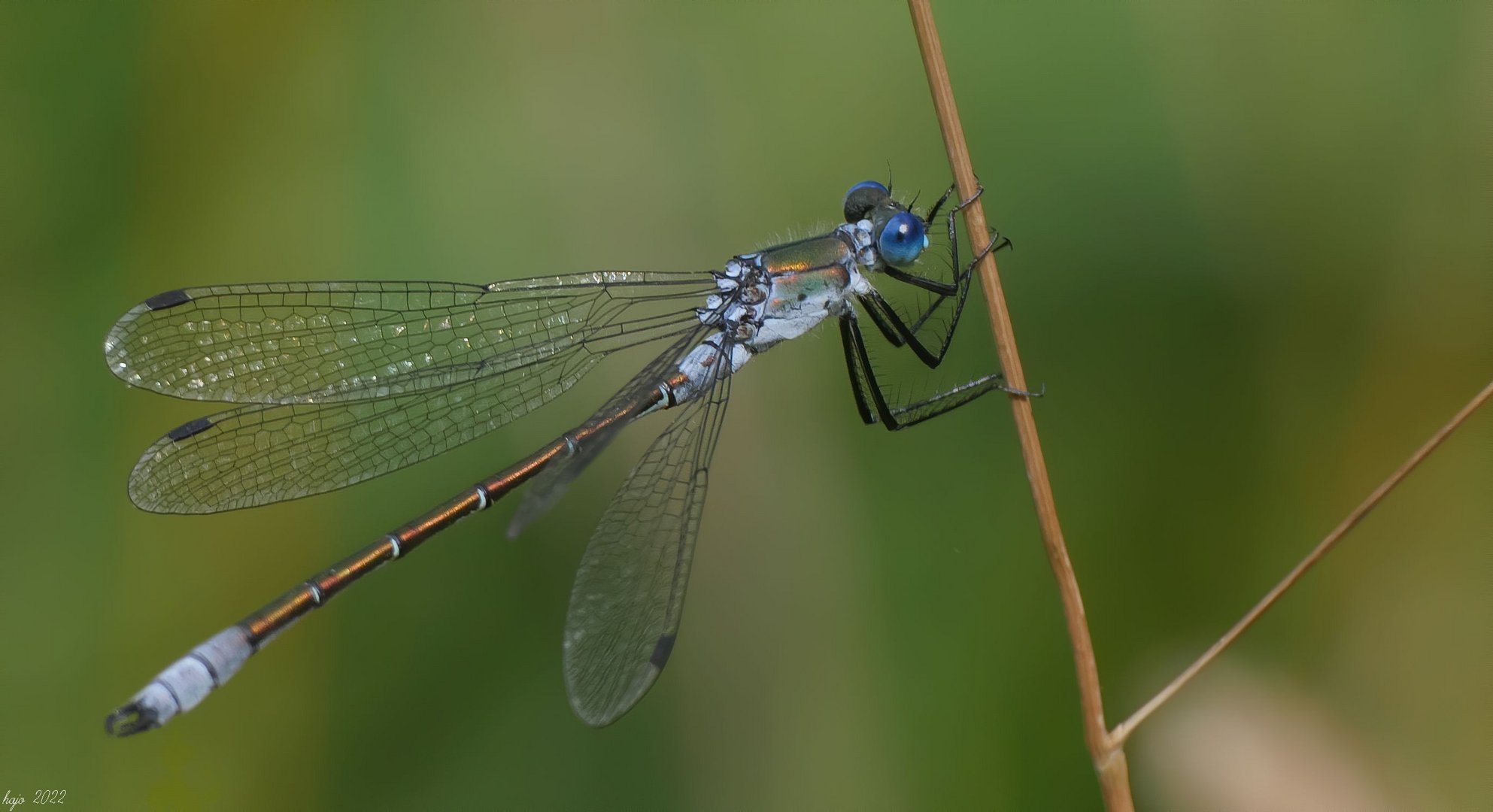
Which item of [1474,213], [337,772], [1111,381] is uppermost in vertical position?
[1474,213]

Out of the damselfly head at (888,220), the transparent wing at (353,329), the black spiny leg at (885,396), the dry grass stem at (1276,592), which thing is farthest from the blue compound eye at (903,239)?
the dry grass stem at (1276,592)

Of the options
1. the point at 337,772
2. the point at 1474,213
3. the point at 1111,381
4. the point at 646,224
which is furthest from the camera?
the point at 646,224

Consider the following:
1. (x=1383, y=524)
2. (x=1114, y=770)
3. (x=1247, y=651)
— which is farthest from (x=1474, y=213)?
(x=1114, y=770)

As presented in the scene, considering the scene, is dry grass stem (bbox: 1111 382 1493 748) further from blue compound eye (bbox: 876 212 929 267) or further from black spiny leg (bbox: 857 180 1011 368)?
blue compound eye (bbox: 876 212 929 267)

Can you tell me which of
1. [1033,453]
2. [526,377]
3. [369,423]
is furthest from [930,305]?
[369,423]

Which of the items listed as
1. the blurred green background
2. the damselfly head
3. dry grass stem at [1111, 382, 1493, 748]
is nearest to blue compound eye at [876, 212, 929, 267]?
the damselfly head

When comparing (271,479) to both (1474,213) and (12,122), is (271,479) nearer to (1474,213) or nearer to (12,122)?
(12,122)

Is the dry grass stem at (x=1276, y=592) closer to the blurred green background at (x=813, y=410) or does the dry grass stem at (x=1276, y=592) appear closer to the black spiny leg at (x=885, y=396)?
the blurred green background at (x=813, y=410)
